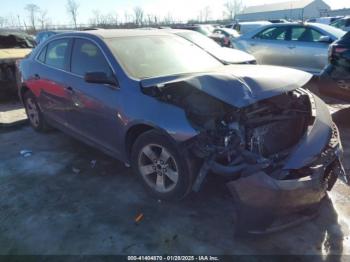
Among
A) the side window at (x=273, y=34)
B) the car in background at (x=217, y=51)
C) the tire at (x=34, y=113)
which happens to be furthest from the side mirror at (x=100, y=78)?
the side window at (x=273, y=34)

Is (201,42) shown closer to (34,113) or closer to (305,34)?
(34,113)

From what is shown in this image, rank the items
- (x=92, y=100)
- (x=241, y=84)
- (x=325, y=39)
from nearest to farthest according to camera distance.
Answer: (x=241, y=84), (x=92, y=100), (x=325, y=39)

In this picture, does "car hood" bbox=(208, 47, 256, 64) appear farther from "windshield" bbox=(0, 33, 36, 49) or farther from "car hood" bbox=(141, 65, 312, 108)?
"windshield" bbox=(0, 33, 36, 49)

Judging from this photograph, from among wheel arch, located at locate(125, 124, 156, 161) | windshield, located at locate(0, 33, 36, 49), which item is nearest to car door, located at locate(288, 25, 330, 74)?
wheel arch, located at locate(125, 124, 156, 161)

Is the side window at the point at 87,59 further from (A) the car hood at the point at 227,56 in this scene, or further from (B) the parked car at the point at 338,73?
(B) the parked car at the point at 338,73

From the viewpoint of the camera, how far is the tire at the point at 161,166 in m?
3.14

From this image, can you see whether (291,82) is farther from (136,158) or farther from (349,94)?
(349,94)

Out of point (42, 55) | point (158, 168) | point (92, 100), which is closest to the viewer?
point (158, 168)

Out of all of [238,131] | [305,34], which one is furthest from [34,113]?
[305,34]

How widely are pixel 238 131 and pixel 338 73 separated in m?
3.18

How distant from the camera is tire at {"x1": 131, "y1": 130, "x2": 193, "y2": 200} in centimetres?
314

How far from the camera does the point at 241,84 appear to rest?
2961 mm

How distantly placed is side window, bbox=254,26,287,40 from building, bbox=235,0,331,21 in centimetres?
5418

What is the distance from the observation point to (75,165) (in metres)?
4.54
